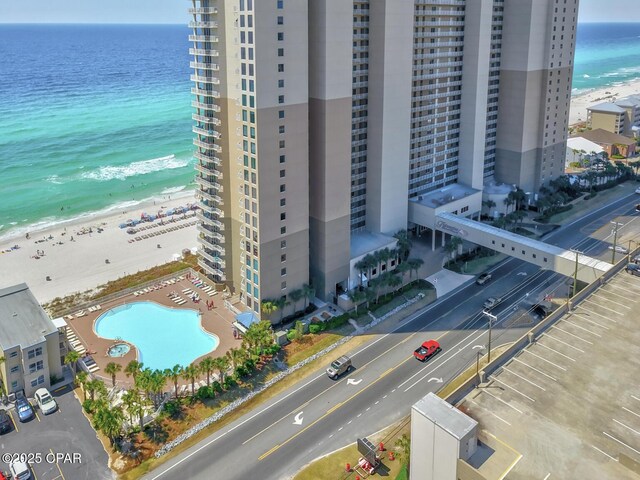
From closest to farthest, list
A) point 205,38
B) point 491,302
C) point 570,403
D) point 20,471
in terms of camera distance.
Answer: point 570,403 < point 20,471 < point 205,38 < point 491,302

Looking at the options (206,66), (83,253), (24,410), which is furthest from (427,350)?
(83,253)

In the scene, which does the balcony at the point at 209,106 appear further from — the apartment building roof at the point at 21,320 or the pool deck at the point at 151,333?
the apartment building roof at the point at 21,320

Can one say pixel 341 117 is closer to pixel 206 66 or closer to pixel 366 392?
pixel 206 66

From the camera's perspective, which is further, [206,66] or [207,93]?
[207,93]

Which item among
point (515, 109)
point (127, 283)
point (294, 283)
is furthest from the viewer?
point (515, 109)

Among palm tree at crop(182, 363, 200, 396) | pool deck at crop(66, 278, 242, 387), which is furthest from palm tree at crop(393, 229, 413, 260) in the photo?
palm tree at crop(182, 363, 200, 396)

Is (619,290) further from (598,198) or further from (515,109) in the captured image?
(598,198)

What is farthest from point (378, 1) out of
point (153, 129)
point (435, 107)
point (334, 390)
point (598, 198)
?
point (153, 129)
